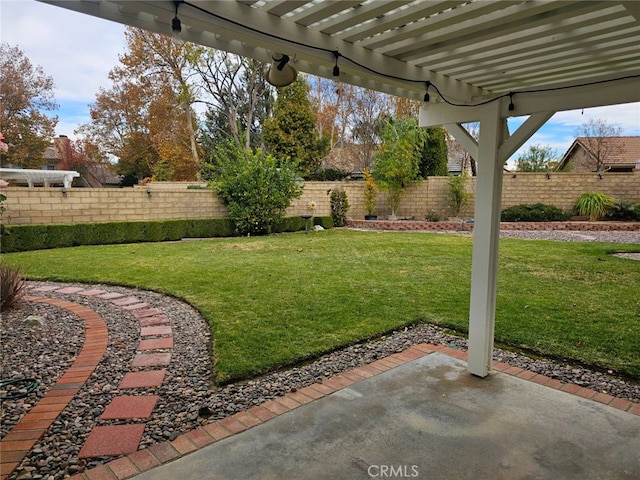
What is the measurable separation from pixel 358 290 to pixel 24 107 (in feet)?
73.0

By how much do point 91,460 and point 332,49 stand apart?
2367 millimetres

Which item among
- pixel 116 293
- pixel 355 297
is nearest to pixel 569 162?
pixel 355 297

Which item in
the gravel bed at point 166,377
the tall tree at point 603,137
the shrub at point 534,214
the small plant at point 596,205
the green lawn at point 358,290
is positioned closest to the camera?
the gravel bed at point 166,377

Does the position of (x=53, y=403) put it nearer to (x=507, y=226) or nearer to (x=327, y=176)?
(x=507, y=226)

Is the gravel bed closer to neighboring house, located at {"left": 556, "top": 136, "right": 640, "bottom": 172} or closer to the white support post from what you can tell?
the white support post

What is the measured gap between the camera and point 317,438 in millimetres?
2107

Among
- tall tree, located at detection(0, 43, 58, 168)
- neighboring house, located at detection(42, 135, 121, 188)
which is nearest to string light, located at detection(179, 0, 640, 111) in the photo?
tall tree, located at detection(0, 43, 58, 168)

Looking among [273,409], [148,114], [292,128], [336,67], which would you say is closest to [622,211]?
[292,128]

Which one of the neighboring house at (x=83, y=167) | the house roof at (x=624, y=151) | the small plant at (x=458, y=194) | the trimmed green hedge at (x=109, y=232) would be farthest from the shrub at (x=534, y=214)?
the neighboring house at (x=83, y=167)

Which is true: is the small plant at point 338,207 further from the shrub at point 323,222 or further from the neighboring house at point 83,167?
the neighboring house at point 83,167

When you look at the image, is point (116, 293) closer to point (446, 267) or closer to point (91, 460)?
point (91, 460)

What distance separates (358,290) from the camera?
5.31 metres

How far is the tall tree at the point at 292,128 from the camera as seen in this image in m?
17.8

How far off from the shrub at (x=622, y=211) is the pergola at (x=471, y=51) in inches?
535
